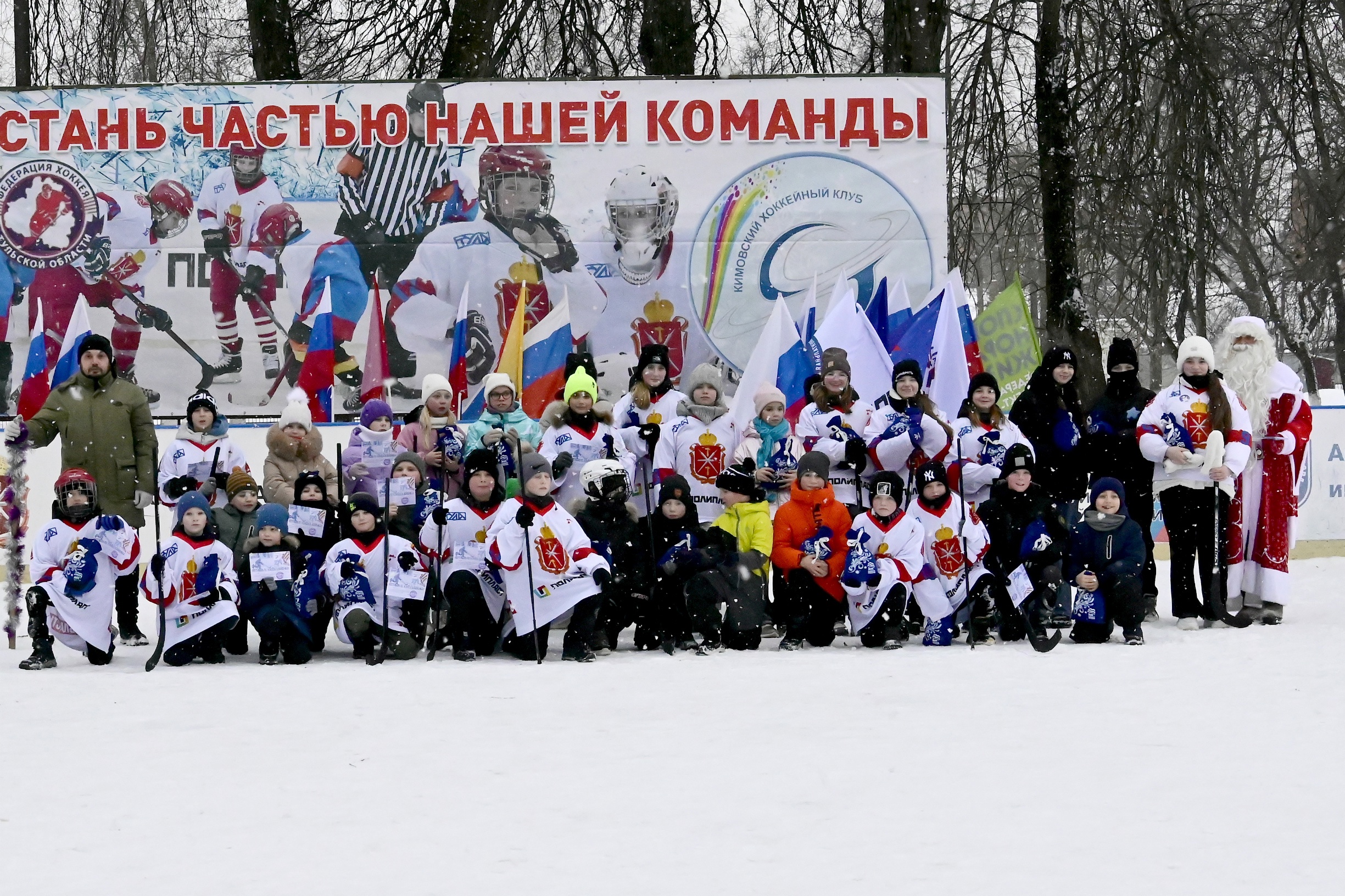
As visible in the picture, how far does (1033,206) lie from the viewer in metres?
15.6

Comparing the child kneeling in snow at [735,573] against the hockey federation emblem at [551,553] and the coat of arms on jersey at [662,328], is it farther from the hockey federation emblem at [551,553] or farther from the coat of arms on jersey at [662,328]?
the coat of arms on jersey at [662,328]

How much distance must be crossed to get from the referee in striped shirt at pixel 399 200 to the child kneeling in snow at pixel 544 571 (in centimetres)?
353

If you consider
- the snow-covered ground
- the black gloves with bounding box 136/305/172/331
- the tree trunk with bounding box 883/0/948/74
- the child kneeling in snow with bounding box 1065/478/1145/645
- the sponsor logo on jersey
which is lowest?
the snow-covered ground

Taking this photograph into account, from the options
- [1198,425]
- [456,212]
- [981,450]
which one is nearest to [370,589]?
[981,450]

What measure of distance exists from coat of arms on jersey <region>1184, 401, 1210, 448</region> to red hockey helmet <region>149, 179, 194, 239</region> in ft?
21.4

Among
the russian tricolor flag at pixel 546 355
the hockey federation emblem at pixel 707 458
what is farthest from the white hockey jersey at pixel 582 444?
the russian tricolor flag at pixel 546 355

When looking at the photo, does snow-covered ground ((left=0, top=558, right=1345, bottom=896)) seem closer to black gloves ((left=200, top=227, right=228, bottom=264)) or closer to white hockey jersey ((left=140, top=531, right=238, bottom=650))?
white hockey jersey ((left=140, top=531, right=238, bottom=650))

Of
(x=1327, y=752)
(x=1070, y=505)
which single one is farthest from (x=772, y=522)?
(x=1327, y=752)

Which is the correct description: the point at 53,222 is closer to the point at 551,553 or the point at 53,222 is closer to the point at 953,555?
the point at 551,553

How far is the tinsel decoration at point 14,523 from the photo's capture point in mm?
8711

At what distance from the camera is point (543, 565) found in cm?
797

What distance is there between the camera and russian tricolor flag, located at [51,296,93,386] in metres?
11.3

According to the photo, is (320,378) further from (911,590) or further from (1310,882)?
(1310,882)

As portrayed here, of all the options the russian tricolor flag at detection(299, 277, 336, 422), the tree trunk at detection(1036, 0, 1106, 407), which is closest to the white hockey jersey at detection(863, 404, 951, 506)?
the russian tricolor flag at detection(299, 277, 336, 422)
